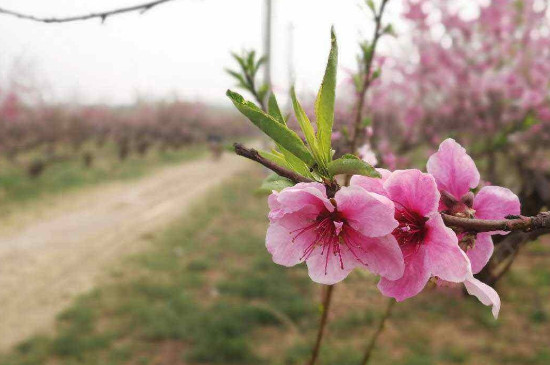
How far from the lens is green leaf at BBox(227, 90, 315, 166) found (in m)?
0.53

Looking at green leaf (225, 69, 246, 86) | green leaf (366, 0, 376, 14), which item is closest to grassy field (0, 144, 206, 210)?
green leaf (225, 69, 246, 86)

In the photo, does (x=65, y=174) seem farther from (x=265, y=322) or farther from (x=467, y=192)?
(x=467, y=192)

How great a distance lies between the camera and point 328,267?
653 mm

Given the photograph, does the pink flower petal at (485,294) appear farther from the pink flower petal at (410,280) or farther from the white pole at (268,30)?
the white pole at (268,30)

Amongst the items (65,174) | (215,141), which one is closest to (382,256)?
(215,141)

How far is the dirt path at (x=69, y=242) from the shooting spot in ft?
16.6

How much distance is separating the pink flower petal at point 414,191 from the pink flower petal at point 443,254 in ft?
0.08

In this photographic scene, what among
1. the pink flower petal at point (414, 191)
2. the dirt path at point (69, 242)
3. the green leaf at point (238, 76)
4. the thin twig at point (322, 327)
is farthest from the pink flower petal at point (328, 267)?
the dirt path at point (69, 242)

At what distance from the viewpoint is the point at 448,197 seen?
2.14ft

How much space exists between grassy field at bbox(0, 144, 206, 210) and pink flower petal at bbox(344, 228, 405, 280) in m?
10.1

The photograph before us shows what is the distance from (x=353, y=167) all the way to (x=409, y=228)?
0.54ft

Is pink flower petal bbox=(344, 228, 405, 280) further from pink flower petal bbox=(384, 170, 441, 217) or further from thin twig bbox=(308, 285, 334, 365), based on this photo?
thin twig bbox=(308, 285, 334, 365)

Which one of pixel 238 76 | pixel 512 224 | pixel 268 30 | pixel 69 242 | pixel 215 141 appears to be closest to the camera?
pixel 512 224

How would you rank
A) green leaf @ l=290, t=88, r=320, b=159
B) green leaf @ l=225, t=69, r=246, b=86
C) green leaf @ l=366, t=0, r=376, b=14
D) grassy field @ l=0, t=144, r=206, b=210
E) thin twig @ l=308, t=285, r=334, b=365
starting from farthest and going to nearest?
1. grassy field @ l=0, t=144, r=206, b=210
2. green leaf @ l=366, t=0, r=376, b=14
3. green leaf @ l=225, t=69, r=246, b=86
4. thin twig @ l=308, t=285, r=334, b=365
5. green leaf @ l=290, t=88, r=320, b=159
